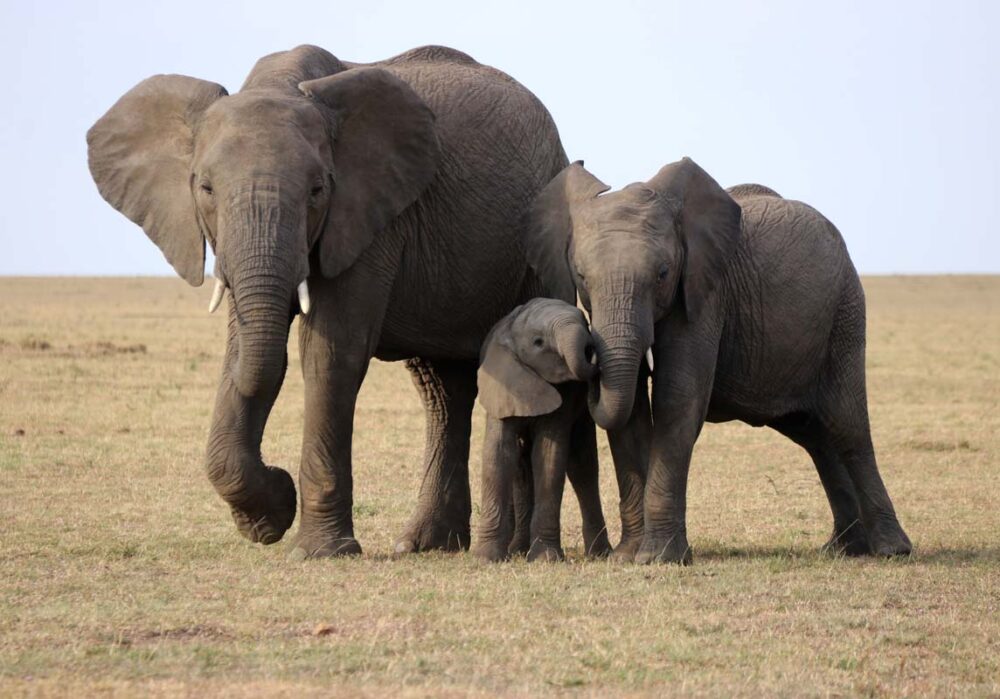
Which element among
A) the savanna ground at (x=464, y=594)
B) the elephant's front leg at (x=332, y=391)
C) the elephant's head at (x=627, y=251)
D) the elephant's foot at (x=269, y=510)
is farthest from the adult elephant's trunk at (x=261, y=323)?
the elephant's head at (x=627, y=251)

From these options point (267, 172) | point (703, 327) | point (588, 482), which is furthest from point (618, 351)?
point (267, 172)

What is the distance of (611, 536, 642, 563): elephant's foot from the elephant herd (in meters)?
0.01

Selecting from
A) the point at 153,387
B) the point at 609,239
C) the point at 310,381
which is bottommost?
the point at 153,387

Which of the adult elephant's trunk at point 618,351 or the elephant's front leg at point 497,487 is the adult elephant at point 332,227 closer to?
the elephant's front leg at point 497,487

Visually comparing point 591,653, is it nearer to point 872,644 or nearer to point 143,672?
point 872,644

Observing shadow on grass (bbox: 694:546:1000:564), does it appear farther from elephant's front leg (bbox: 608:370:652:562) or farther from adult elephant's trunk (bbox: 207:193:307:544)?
adult elephant's trunk (bbox: 207:193:307:544)

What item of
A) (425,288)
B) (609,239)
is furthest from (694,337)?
(425,288)

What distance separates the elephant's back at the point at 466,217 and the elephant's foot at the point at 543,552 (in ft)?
4.75

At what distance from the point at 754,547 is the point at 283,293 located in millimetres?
3694

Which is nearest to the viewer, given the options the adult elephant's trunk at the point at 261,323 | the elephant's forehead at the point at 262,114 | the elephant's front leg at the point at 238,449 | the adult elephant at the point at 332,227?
the adult elephant's trunk at the point at 261,323

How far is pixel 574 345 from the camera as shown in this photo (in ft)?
30.2

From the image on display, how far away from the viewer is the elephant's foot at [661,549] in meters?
9.71

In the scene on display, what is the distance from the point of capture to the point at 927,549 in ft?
36.0

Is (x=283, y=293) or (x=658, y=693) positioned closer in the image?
(x=658, y=693)
